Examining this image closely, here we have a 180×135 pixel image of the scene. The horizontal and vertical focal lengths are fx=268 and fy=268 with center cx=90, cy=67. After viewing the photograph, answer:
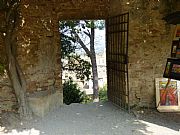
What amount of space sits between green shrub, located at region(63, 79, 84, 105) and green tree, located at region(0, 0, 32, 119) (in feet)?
9.26

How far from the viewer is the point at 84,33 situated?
392 inches

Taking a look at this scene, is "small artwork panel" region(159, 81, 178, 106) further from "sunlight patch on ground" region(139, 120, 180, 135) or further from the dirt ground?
"sunlight patch on ground" region(139, 120, 180, 135)

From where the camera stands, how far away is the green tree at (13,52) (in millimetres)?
4914

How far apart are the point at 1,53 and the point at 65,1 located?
190 cm

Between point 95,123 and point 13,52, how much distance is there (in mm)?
2023

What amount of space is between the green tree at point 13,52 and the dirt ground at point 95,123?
1.02ft

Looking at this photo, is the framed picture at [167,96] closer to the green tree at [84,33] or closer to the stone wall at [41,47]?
the stone wall at [41,47]

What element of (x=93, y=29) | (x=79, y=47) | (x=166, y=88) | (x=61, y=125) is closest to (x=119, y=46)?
(x=166, y=88)

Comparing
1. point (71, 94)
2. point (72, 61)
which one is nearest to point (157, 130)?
point (71, 94)

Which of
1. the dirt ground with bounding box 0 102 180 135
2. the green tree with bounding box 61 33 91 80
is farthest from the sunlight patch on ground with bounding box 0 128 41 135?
the green tree with bounding box 61 33 91 80

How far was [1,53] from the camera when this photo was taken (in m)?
5.11

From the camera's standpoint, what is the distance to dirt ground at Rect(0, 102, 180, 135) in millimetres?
4398

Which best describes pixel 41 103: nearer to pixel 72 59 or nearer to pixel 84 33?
pixel 72 59

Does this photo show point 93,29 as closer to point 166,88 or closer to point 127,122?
point 166,88
